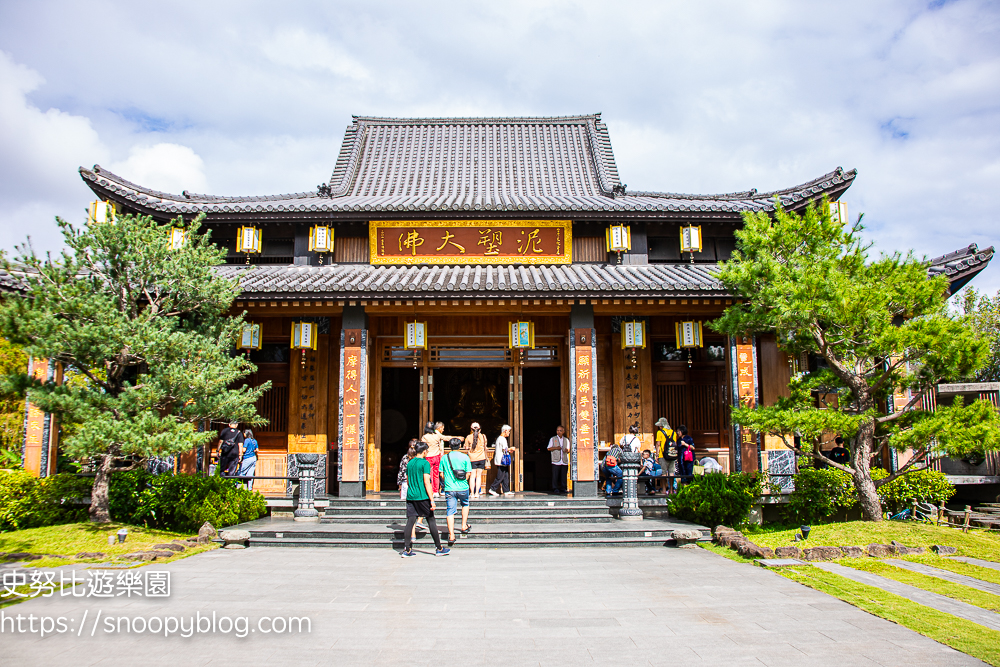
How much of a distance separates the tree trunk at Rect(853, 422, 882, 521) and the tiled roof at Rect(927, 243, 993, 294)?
15.7 ft

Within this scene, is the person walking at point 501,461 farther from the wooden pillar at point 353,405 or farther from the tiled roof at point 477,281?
the tiled roof at point 477,281

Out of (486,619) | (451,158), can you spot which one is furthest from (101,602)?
(451,158)

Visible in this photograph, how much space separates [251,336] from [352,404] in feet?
8.96

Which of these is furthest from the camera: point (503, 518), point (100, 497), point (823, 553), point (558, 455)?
point (558, 455)

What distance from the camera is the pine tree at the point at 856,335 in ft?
29.1

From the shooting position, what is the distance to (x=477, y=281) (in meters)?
12.3

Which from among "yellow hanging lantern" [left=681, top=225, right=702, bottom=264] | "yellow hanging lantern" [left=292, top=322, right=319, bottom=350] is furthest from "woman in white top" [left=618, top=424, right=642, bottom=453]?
"yellow hanging lantern" [left=292, top=322, right=319, bottom=350]

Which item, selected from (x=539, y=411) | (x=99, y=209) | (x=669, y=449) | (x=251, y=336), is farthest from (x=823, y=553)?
Result: (x=99, y=209)

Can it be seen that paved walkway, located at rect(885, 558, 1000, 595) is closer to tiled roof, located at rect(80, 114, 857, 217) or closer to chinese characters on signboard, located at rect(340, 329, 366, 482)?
tiled roof, located at rect(80, 114, 857, 217)

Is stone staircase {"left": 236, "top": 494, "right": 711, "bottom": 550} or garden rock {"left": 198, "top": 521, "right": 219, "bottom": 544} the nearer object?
garden rock {"left": 198, "top": 521, "right": 219, "bottom": 544}

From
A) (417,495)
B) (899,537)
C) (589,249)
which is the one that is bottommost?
(899,537)

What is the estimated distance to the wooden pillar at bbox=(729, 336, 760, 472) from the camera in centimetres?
1184

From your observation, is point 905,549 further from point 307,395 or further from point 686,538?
point 307,395

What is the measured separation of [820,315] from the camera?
31.0 ft
